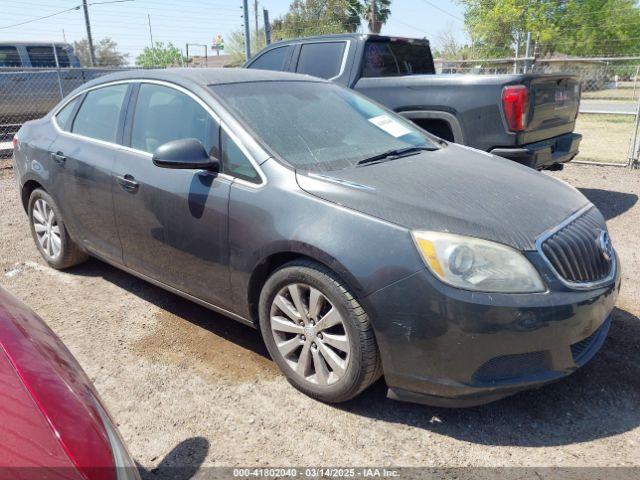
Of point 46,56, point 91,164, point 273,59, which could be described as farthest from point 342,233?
point 46,56

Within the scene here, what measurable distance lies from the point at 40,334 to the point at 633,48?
4990 cm

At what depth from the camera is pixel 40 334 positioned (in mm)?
1821

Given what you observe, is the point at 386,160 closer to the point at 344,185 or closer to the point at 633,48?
the point at 344,185

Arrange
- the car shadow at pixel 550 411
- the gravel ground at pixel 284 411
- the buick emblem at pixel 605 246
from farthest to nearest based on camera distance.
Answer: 1. the buick emblem at pixel 605 246
2. the car shadow at pixel 550 411
3. the gravel ground at pixel 284 411

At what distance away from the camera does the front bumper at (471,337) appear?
2.23m

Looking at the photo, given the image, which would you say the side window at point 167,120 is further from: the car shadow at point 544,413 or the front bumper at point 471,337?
the car shadow at point 544,413

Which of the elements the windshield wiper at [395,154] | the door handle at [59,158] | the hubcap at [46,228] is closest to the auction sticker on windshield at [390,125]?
the windshield wiper at [395,154]

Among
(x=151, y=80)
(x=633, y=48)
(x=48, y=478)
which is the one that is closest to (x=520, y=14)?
(x=633, y=48)

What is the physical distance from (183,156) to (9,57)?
11.8m

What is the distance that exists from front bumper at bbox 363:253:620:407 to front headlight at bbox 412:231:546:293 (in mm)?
40

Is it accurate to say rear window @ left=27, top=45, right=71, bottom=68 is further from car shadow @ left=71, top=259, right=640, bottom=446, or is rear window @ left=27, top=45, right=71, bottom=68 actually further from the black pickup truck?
car shadow @ left=71, top=259, right=640, bottom=446

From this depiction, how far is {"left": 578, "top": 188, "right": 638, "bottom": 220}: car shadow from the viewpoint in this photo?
19.7 ft

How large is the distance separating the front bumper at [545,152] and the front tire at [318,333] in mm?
3231

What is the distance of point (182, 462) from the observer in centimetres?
238
